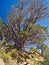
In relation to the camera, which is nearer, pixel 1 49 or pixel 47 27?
pixel 1 49

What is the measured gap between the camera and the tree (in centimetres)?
2322

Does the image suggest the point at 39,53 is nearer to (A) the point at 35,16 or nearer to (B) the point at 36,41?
(B) the point at 36,41

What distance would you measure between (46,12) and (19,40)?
4156 mm

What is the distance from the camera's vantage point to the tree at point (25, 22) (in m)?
23.2

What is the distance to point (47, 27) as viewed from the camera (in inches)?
943

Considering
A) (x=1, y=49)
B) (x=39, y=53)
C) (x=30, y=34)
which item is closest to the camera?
(x=1, y=49)

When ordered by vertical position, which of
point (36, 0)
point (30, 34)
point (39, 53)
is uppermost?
point (36, 0)

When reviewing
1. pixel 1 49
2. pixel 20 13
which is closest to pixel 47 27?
pixel 20 13

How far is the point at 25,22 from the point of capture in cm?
2356

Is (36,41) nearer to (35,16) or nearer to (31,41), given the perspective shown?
(31,41)

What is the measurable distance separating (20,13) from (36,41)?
3294 millimetres

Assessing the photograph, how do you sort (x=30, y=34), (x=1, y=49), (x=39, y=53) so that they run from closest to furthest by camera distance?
(x=1, y=49) → (x=30, y=34) → (x=39, y=53)

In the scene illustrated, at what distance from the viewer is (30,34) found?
22.7 metres

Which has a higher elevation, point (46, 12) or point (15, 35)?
point (46, 12)
